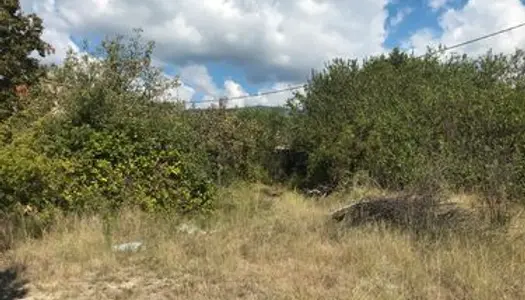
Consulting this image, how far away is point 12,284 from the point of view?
767cm

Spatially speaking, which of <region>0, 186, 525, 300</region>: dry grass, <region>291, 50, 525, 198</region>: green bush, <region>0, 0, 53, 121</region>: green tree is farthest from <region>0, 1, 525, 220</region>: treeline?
<region>0, 0, 53, 121</region>: green tree

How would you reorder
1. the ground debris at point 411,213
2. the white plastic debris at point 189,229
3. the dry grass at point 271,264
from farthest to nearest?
the white plastic debris at point 189,229 < the ground debris at point 411,213 < the dry grass at point 271,264

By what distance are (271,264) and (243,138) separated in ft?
47.2

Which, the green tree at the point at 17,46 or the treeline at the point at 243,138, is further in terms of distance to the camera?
the green tree at the point at 17,46

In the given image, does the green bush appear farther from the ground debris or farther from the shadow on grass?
the shadow on grass

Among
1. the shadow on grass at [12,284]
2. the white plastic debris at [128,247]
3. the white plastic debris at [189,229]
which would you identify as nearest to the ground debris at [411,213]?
the white plastic debris at [189,229]

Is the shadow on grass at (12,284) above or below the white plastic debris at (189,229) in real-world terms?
below

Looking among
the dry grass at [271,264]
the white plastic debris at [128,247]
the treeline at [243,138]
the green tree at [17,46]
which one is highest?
the green tree at [17,46]

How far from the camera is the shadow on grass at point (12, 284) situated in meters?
7.33

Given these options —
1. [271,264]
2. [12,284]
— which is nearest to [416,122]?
[271,264]

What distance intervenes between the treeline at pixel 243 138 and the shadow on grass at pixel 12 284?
6.44 feet

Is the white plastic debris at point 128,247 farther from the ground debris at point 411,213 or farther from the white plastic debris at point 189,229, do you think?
the ground debris at point 411,213

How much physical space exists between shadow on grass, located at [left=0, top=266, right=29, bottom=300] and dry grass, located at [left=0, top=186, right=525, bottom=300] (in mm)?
88

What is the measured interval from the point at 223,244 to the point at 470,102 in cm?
828
